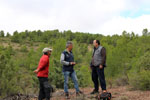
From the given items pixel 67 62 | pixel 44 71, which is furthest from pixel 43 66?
pixel 67 62

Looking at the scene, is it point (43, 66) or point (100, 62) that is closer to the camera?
point (43, 66)

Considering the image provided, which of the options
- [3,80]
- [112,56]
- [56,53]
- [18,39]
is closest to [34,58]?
[56,53]

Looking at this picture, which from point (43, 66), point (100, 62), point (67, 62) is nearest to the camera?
point (43, 66)

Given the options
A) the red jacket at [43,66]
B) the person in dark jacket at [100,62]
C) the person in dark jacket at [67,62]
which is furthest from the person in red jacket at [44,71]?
the person in dark jacket at [100,62]


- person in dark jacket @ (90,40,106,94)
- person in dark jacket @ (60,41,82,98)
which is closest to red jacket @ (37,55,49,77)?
person in dark jacket @ (60,41,82,98)

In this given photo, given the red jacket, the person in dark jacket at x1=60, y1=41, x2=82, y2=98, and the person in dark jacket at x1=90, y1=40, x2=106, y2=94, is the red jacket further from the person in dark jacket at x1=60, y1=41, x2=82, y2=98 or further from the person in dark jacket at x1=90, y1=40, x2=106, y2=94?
the person in dark jacket at x1=90, y1=40, x2=106, y2=94

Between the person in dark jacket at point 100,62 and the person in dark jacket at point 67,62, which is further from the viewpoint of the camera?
the person in dark jacket at point 67,62

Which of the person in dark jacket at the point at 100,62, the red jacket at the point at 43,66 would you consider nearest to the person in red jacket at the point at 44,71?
the red jacket at the point at 43,66

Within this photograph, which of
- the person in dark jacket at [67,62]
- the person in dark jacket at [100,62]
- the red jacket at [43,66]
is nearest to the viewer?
the red jacket at [43,66]

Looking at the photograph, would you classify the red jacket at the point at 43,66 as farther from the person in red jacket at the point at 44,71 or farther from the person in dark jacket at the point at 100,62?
the person in dark jacket at the point at 100,62

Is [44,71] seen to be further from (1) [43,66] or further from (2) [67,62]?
(2) [67,62]

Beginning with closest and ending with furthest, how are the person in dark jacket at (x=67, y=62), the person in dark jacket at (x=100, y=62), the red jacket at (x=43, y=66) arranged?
the red jacket at (x=43, y=66)
the person in dark jacket at (x=100, y=62)
the person in dark jacket at (x=67, y=62)

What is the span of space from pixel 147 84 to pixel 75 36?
87431 millimetres

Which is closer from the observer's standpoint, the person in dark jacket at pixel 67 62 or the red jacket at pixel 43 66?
the red jacket at pixel 43 66
